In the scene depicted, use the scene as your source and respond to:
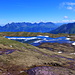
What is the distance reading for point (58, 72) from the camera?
56.6 feet

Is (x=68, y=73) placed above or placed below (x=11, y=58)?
below

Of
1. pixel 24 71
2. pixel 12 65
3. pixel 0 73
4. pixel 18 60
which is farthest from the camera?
pixel 18 60

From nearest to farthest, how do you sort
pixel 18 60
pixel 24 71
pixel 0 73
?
pixel 0 73 < pixel 24 71 < pixel 18 60

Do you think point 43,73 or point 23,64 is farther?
point 23,64

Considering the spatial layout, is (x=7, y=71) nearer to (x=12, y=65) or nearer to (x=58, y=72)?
(x=12, y=65)

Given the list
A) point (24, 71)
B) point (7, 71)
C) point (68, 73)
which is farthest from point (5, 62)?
point (68, 73)

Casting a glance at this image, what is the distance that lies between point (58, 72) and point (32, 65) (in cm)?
470

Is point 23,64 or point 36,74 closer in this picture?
point 36,74

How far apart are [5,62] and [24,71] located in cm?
401

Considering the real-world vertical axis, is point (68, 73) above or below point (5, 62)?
below

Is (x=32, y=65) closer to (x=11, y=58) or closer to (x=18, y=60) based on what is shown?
(x=18, y=60)

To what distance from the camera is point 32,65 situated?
65.6 ft

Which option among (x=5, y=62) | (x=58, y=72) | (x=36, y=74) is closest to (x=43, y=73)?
(x=36, y=74)

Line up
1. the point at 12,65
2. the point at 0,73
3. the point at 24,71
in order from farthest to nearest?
the point at 12,65 → the point at 24,71 → the point at 0,73
